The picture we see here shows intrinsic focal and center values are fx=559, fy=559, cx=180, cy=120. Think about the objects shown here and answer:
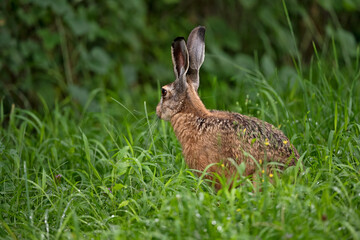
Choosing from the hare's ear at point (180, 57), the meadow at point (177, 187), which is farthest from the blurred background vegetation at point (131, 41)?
the hare's ear at point (180, 57)

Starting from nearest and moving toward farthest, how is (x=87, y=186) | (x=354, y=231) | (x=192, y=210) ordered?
(x=354, y=231)
(x=192, y=210)
(x=87, y=186)

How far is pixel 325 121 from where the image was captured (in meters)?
4.69

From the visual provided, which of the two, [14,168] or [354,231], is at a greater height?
[354,231]

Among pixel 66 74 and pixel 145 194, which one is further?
pixel 66 74

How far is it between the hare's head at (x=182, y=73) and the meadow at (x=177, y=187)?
0.31 meters

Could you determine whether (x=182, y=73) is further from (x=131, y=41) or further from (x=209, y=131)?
(x=131, y=41)

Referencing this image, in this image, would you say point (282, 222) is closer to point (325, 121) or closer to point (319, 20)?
point (325, 121)

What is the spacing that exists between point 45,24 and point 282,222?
4967mm

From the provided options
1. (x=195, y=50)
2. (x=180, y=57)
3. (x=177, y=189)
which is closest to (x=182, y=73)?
(x=180, y=57)

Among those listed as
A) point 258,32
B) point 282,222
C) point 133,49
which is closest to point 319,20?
point 258,32

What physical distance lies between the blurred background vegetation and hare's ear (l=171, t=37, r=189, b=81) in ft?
3.49

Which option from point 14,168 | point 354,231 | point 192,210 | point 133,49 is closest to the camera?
point 354,231

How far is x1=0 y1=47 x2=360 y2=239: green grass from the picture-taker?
298 centimetres

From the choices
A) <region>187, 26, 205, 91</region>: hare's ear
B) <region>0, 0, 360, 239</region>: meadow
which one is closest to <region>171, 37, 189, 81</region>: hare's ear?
<region>187, 26, 205, 91</region>: hare's ear
